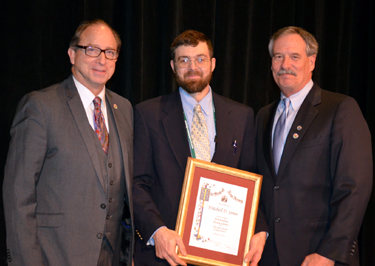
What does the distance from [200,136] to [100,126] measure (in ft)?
2.18

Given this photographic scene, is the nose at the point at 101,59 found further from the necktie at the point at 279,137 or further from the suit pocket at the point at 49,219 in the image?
the necktie at the point at 279,137

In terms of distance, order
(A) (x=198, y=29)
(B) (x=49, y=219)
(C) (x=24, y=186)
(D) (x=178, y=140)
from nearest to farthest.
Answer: (C) (x=24, y=186) < (B) (x=49, y=219) < (D) (x=178, y=140) < (A) (x=198, y=29)

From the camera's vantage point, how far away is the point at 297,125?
8.24ft

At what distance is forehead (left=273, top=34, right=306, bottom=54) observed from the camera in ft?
8.93

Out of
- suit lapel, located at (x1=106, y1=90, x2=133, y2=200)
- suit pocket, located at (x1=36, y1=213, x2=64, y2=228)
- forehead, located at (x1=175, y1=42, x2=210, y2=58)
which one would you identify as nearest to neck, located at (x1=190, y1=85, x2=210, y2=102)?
forehead, located at (x1=175, y1=42, x2=210, y2=58)

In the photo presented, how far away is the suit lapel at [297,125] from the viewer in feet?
8.11

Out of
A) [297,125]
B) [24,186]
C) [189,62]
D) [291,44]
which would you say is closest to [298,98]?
[297,125]

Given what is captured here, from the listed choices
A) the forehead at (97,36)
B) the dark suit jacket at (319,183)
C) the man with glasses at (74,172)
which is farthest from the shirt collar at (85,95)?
the dark suit jacket at (319,183)

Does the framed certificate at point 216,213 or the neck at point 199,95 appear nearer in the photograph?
the framed certificate at point 216,213

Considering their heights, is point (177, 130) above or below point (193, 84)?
below

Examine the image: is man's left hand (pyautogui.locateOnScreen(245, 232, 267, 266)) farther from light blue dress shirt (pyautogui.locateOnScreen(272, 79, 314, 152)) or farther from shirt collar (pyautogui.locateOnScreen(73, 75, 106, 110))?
shirt collar (pyautogui.locateOnScreen(73, 75, 106, 110))

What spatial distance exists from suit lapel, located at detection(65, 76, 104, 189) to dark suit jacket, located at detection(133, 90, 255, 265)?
333 millimetres

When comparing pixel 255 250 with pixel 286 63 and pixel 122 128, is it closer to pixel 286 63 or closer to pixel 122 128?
pixel 122 128

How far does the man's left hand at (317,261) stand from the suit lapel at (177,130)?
96 cm
